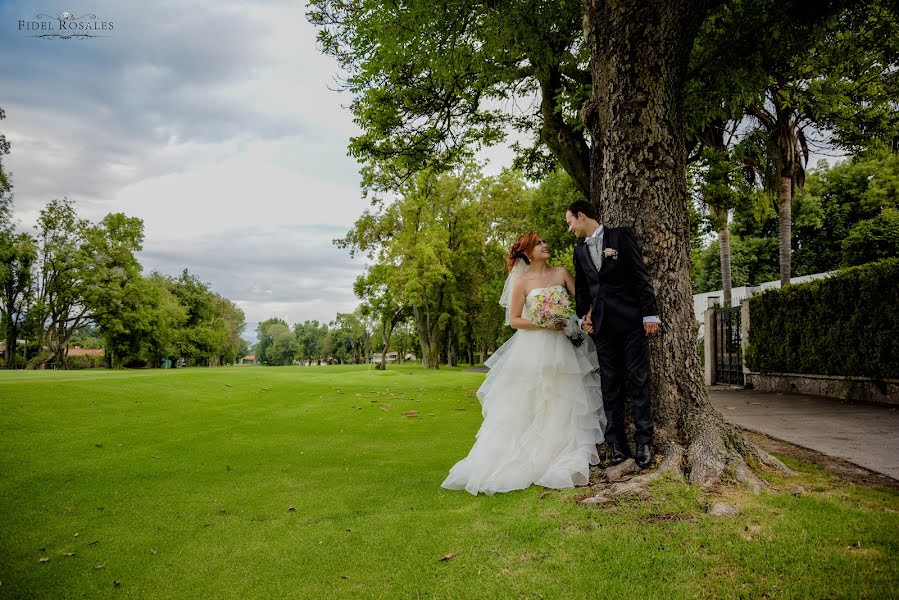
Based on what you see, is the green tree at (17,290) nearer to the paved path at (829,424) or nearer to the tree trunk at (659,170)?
the tree trunk at (659,170)

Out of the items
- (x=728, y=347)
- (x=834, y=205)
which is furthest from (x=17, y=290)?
(x=834, y=205)

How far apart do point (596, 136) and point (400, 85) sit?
5.85m

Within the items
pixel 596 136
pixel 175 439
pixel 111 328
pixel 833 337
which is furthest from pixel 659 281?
pixel 111 328

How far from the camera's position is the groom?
→ 15.0 feet

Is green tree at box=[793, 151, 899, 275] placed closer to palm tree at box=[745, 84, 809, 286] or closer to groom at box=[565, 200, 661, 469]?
palm tree at box=[745, 84, 809, 286]

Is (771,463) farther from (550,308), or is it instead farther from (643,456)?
(550,308)

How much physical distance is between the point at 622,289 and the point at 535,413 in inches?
60.6

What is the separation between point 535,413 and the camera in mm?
5023

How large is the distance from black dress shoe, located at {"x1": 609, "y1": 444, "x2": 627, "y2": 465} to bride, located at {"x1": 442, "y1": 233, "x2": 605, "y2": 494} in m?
0.17

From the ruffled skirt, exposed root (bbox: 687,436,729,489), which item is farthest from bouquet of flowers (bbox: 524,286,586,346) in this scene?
exposed root (bbox: 687,436,729,489)

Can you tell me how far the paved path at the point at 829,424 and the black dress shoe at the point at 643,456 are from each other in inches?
88.8

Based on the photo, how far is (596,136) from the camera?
555cm

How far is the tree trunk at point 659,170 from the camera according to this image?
15.3 feet

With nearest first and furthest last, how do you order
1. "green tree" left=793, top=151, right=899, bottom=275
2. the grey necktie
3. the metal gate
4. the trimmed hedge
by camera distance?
the grey necktie → the trimmed hedge → the metal gate → "green tree" left=793, top=151, right=899, bottom=275
